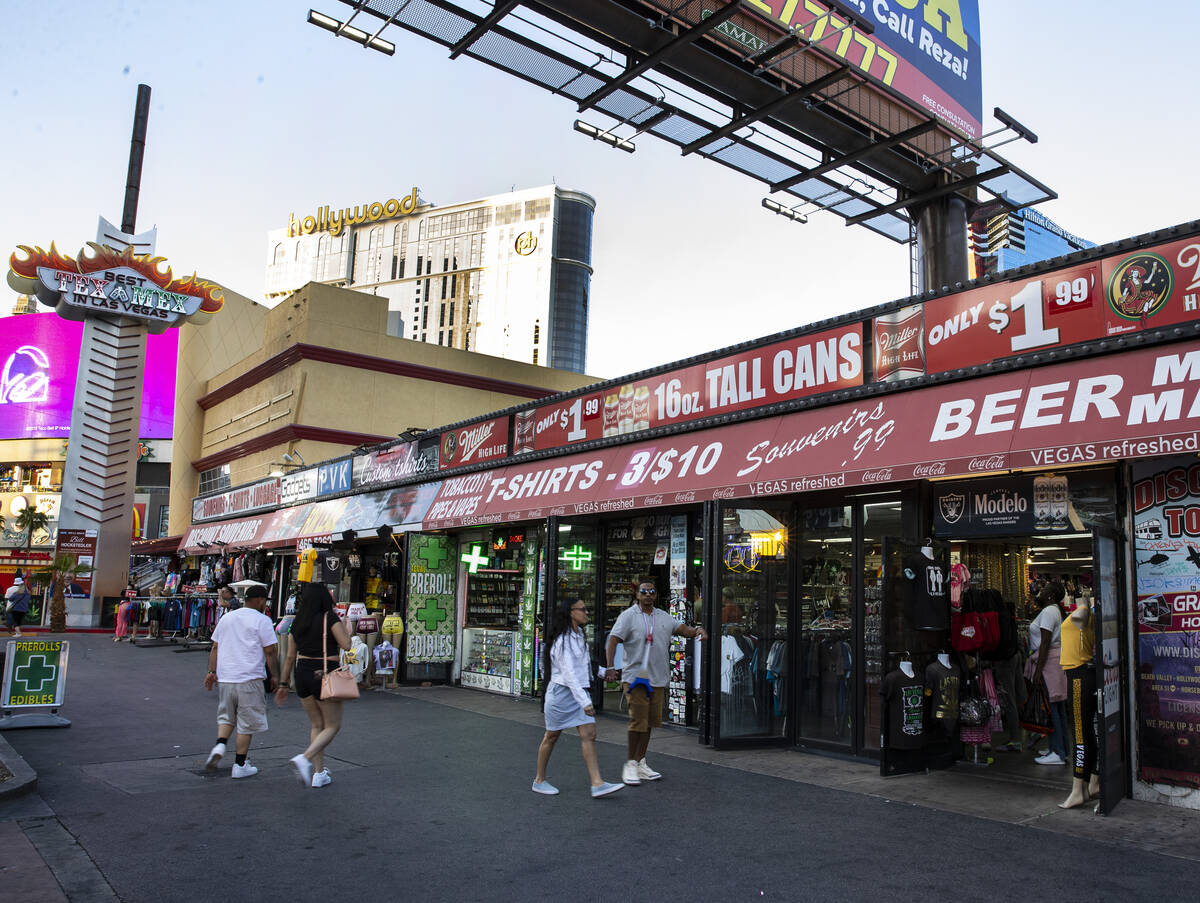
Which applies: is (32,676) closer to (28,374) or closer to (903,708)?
(903,708)

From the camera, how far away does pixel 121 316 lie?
3828cm

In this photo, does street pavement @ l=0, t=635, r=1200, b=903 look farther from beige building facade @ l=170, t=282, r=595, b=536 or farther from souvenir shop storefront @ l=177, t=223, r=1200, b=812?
beige building facade @ l=170, t=282, r=595, b=536

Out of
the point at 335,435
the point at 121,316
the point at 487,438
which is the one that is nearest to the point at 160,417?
the point at 121,316

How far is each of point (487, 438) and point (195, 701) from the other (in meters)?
6.47

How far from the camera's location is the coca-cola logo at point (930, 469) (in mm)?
8461

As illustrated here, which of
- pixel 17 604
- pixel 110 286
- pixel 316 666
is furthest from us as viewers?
pixel 110 286

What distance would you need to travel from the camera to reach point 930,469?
8547 millimetres

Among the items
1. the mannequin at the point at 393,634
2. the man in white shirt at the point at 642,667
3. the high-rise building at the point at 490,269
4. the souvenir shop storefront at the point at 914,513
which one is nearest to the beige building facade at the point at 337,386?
the mannequin at the point at 393,634

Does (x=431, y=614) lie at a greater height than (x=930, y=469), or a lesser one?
lesser

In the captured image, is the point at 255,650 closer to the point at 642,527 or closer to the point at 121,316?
the point at 642,527

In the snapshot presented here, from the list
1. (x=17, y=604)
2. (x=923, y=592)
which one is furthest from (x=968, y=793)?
(x=17, y=604)

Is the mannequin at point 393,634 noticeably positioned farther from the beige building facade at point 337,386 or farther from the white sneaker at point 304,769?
the beige building facade at point 337,386

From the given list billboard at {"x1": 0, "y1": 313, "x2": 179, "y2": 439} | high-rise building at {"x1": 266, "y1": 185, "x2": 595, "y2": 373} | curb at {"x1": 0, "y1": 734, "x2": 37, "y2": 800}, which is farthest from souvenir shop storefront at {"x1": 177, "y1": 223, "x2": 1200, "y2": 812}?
high-rise building at {"x1": 266, "y1": 185, "x2": 595, "y2": 373}

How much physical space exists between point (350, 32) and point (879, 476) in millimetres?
7758
